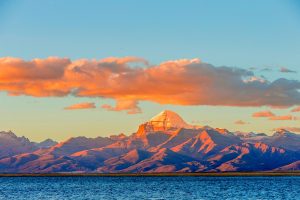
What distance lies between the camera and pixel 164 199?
508 feet

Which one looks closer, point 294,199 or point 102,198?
point 294,199

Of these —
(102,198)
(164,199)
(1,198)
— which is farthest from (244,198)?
(1,198)

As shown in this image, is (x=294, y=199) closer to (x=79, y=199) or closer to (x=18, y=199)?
(x=79, y=199)

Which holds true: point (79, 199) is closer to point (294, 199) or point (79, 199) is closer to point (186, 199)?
point (186, 199)

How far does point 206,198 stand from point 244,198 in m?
9.32

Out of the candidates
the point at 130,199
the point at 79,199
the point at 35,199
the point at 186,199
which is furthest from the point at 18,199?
the point at 186,199

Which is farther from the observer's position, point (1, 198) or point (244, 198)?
point (1, 198)

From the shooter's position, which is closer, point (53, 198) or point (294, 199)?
point (294, 199)

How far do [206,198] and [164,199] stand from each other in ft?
34.3

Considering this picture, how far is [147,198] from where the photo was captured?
521 ft

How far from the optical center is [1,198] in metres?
165

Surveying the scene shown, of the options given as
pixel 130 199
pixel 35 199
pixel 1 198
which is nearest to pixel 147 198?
pixel 130 199

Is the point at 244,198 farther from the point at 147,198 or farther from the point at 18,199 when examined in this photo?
the point at 18,199

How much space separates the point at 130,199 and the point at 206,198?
18.9 meters
